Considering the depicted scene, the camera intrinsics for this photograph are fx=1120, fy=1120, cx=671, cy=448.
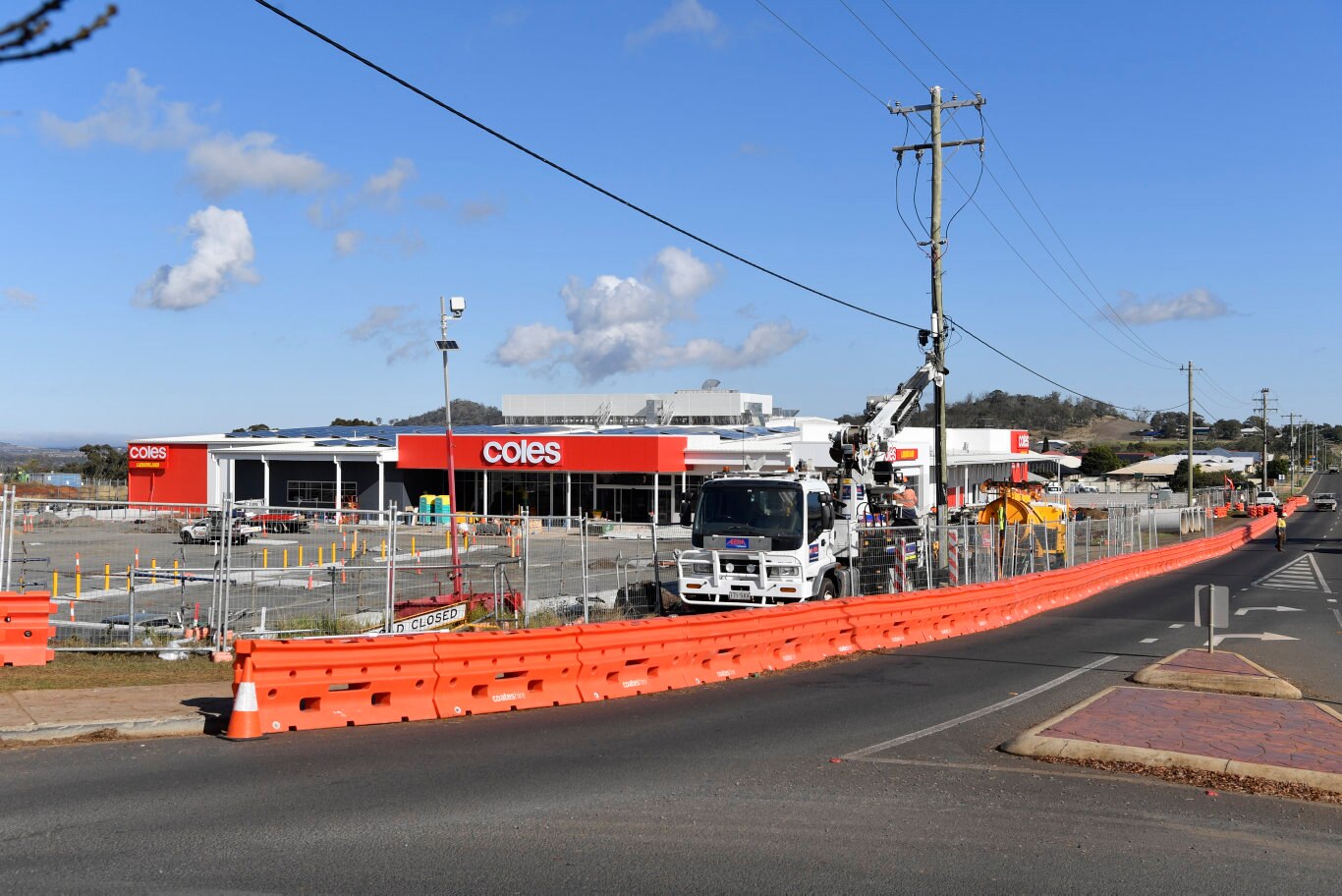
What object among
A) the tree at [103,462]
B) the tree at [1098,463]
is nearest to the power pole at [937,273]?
the tree at [103,462]

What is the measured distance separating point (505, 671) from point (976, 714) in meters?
4.87

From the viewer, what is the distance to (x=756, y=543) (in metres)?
17.9

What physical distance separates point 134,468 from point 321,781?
6161 cm

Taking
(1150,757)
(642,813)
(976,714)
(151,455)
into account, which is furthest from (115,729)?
(151,455)

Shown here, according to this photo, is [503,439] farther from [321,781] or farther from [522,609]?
[321,781]

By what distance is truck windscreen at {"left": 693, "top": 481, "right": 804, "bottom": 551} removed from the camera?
709 inches

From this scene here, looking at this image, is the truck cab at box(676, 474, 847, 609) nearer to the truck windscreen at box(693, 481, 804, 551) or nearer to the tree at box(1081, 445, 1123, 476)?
the truck windscreen at box(693, 481, 804, 551)

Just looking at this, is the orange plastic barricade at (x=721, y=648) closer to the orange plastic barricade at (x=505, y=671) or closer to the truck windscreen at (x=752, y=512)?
the orange plastic barricade at (x=505, y=671)

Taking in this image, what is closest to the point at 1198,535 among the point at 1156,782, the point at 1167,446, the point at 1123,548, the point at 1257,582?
the point at 1123,548

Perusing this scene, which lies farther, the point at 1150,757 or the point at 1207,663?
the point at 1207,663

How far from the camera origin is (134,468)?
207 feet

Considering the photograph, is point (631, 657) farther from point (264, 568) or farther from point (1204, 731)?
point (1204, 731)

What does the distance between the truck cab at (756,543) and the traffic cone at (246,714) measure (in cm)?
938

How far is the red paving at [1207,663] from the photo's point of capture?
45.9 ft
